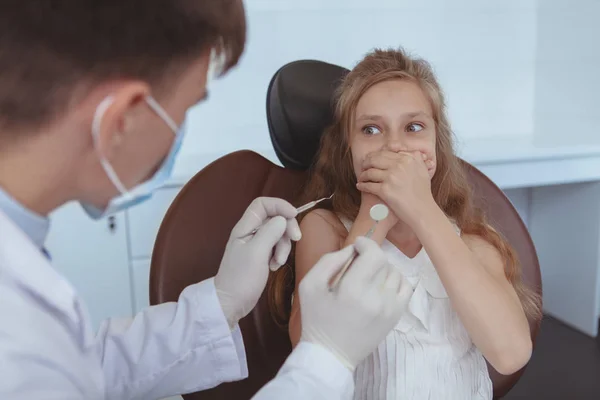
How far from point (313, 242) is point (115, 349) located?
0.42 metres

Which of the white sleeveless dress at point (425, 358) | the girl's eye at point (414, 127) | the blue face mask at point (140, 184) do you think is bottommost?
the white sleeveless dress at point (425, 358)

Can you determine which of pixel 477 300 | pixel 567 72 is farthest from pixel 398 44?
pixel 477 300

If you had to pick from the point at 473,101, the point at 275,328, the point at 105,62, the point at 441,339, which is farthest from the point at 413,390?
the point at 473,101

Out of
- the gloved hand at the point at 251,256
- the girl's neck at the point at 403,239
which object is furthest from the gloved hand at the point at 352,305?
the girl's neck at the point at 403,239

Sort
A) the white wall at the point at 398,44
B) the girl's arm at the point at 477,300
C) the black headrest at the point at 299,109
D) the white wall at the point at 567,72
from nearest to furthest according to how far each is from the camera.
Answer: the girl's arm at the point at 477,300 < the black headrest at the point at 299,109 < the white wall at the point at 398,44 < the white wall at the point at 567,72

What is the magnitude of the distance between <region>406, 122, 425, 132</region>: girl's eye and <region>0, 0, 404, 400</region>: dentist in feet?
1.46

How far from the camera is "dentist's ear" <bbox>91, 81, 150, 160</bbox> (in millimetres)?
589

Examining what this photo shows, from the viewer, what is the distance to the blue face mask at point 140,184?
0.60m

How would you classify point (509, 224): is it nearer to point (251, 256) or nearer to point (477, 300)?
point (477, 300)

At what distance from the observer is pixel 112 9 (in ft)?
1.82

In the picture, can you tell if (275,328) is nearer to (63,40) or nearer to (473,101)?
(63,40)

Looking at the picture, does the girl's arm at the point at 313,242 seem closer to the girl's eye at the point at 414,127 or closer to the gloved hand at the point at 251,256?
the gloved hand at the point at 251,256

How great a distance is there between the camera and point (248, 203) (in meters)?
1.24

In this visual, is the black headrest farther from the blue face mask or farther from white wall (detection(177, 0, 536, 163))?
white wall (detection(177, 0, 536, 163))
